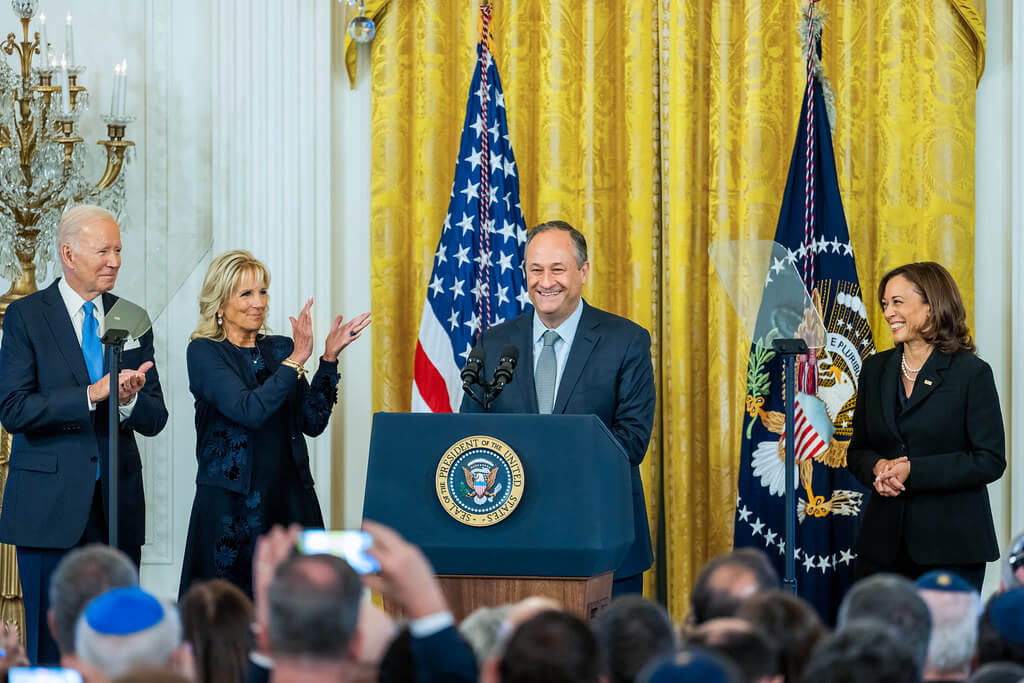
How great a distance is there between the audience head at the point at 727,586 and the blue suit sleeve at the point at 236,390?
238 centimetres

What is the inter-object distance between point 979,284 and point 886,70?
1.00m

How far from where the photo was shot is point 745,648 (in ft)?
6.07

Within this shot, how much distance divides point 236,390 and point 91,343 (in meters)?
0.54

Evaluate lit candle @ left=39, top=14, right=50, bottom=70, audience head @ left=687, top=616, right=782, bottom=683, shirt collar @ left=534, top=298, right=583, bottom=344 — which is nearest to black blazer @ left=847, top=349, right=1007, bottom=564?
shirt collar @ left=534, top=298, right=583, bottom=344

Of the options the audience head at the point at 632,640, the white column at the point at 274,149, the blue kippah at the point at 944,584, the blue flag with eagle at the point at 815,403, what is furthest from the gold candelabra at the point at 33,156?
the blue kippah at the point at 944,584

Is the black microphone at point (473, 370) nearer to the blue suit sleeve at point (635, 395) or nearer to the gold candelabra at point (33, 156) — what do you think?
the blue suit sleeve at point (635, 395)

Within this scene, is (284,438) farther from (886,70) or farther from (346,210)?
(886,70)

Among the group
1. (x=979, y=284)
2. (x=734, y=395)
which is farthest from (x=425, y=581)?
(x=979, y=284)

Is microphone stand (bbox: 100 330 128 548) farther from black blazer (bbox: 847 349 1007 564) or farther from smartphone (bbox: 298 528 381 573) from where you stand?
black blazer (bbox: 847 349 1007 564)

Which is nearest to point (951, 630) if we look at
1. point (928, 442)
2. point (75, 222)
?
point (928, 442)

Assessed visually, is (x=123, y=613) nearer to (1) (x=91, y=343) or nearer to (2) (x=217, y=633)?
(2) (x=217, y=633)

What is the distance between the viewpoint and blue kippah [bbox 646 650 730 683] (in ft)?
5.24

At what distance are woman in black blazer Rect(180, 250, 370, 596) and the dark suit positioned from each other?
22cm

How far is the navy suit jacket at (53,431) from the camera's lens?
14.0 ft
